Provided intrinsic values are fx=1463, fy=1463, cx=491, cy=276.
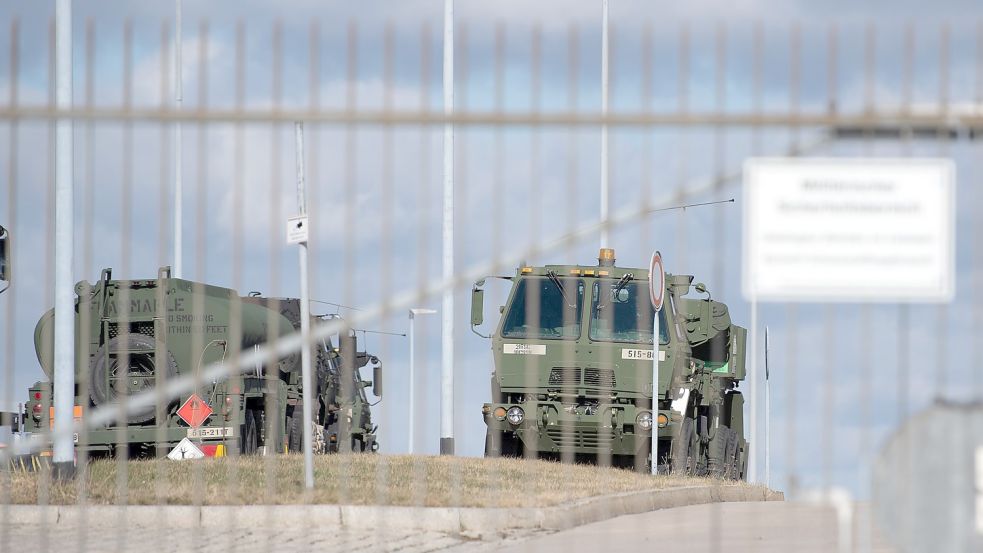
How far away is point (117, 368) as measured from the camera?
74.3 ft

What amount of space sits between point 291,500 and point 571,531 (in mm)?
2406

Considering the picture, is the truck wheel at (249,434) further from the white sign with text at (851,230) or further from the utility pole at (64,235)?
the white sign with text at (851,230)

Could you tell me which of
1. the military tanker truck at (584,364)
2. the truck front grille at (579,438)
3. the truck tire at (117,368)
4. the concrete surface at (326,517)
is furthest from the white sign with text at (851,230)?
the truck tire at (117,368)

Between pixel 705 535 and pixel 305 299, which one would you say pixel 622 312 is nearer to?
pixel 305 299

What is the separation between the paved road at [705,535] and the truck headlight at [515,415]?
17.9ft

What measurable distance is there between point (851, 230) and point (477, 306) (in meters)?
11.5

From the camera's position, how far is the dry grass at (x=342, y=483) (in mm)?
12656

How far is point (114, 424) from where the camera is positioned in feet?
77.0

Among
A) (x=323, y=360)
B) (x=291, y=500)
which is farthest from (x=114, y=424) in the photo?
(x=291, y=500)

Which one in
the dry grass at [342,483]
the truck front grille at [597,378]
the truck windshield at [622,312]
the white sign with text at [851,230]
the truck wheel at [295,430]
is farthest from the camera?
the truck wheel at [295,430]

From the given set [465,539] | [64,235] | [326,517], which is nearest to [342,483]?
[326,517]

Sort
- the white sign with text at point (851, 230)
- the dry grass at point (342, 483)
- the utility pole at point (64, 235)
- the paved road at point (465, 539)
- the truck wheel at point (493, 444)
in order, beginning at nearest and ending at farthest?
the white sign with text at point (851, 230), the paved road at point (465, 539), the dry grass at point (342, 483), the utility pole at point (64, 235), the truck wheel at point (493, 444)

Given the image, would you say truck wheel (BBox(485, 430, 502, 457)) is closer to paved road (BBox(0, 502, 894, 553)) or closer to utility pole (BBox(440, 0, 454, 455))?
utility pole (BBox(440, 0, 454, 455))

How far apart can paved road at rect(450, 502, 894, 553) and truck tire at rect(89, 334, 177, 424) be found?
10849 millimetres
